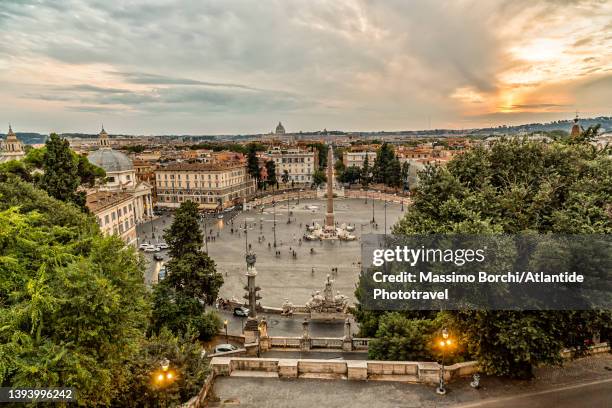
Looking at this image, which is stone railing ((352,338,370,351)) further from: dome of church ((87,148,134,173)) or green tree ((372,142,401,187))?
green tree ((372,142,401,187))

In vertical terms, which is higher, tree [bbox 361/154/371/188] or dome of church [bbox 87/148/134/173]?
dome of church [bbox 87/148/134/173]

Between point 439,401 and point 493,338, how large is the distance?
2.37m

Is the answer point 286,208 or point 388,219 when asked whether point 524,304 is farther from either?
point 286,208

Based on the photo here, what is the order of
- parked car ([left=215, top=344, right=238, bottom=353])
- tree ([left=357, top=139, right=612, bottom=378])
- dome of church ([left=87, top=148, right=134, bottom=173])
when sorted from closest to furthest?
tree ([left=357, top=139, right=612, bottom=378]) < parked car ([left=215, top=344, right=238, bottom=353]) < dome of church ([left=87, top=148, right=134, bottom=173])

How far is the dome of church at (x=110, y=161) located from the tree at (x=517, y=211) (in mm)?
57172

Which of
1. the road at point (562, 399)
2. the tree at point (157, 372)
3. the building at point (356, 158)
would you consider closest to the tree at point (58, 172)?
the tree at point (157, 372)

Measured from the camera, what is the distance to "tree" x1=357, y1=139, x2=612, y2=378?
11.9 metres

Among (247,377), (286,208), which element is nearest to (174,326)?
(247,377)

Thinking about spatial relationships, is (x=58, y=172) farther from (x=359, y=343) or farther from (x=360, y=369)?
(x=360, y=369)

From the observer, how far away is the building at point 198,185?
78.1 metres

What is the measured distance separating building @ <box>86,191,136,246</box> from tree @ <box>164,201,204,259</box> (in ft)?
45.1

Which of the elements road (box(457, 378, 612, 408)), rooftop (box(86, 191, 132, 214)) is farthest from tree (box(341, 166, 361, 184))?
road (box(457, 378, 612, 408))

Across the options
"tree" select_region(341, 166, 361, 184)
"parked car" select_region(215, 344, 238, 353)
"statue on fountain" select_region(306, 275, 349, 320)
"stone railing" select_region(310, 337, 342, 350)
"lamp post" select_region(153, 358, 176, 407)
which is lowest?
"statue on fountain" select_region(306, 275, 349, 320)

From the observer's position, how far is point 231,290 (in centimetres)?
3403
